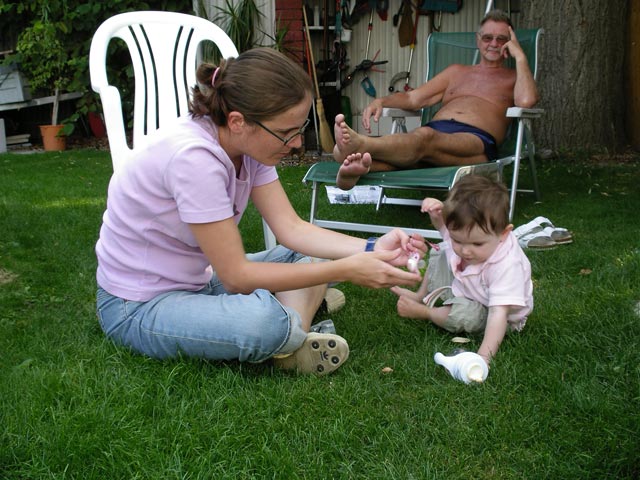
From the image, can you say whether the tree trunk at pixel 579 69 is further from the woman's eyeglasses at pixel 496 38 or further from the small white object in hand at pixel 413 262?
the small white object in hand at pixel 413 262

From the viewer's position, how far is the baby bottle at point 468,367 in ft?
6.87

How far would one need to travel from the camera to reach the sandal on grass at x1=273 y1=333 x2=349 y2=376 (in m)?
2.16

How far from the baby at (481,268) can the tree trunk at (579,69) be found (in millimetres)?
4624

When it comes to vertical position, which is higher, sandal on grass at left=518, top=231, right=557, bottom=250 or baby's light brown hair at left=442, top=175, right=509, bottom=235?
baby's light brown hair at left=442, top=175, right=509, bottom=235

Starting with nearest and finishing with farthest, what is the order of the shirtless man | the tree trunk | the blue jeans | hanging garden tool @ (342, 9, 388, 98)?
the blue jeans < the shirtless man < the tree trunk < hanging garden tool @ (342, 9, 388, 98)

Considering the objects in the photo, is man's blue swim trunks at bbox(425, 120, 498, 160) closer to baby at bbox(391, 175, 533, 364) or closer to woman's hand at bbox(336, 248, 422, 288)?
baby at bbox(391, 175, 533, 364)

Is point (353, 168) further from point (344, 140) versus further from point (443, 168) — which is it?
point (443, 168)

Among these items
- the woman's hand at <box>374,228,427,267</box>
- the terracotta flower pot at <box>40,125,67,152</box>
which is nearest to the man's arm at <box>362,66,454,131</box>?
the woman's hand at <box>374,228,427,267</box>

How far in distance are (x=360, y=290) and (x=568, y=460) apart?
5.01 ft

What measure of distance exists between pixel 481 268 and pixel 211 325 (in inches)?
38.2

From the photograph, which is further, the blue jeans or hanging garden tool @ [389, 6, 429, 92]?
hanging garden tool @ [389, 6, 429, 92]

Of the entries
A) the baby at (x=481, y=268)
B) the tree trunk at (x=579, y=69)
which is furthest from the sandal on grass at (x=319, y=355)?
the tree trunk at (x=579, y=69)

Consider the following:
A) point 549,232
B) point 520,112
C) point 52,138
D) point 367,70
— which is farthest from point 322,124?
point 549,232

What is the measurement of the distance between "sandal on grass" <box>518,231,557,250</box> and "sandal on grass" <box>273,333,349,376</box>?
1.88 meters
